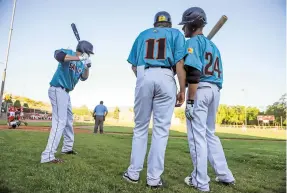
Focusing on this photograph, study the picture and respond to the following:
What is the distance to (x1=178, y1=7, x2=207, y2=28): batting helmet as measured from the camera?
2.76 m

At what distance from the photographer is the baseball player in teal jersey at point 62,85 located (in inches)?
133

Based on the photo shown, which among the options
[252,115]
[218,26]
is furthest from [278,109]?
[218,26]

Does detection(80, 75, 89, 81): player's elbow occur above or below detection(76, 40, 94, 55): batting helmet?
below

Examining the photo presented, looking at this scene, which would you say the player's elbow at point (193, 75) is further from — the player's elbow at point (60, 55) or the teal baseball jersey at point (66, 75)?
the teal baseball jersey at point (66, 75)

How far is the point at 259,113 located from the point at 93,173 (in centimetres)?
7556

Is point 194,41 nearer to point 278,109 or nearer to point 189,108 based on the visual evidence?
point 189,108

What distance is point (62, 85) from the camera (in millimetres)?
3592

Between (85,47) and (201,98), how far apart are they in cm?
205

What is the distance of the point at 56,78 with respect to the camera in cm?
360

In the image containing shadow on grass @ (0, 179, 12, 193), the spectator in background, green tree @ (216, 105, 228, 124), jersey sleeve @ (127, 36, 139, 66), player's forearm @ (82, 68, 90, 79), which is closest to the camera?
shadow on grass @ (0, 179, 12, 193)

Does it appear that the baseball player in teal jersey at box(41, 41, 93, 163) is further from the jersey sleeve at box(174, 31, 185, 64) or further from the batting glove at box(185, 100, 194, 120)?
the batting glove at box(185, 100, 194, 120)

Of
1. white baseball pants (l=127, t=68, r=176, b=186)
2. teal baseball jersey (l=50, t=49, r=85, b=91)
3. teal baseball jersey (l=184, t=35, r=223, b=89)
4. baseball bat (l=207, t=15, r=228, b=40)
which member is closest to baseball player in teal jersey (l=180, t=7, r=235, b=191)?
teal baseball jersey (l=184, t=35, r=223, b=89)

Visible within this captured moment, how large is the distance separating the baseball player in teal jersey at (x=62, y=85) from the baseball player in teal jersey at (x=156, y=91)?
118 centimetres

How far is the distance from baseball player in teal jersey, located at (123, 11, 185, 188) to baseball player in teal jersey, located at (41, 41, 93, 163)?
118cm
